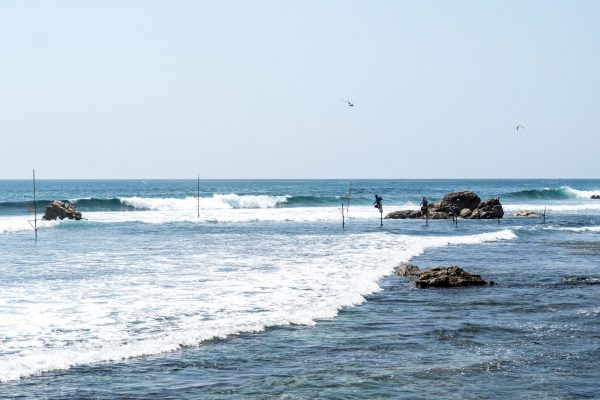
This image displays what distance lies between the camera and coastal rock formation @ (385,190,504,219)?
59875 mm

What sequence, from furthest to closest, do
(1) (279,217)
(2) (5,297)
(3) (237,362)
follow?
(1) (279,217)
(2) (5,297)
(3) (237,362)

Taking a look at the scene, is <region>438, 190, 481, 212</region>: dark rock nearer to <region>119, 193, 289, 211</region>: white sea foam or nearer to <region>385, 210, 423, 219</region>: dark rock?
<region>385, 210, 423, 219</region>: dark rock

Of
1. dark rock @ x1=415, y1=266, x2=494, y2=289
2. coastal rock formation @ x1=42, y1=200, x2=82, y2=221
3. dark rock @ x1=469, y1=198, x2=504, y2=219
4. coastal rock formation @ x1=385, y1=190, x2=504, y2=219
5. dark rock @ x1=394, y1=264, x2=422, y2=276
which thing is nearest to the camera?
dark rock @ x1=415, y1=266, x2=494, y2=289

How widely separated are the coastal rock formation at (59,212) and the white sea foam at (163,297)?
75.2ft

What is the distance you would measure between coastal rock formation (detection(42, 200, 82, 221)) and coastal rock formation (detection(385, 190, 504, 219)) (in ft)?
84.6

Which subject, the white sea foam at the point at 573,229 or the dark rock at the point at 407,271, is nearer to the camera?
the dark rock at the point at 407,271

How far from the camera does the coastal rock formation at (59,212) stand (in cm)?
5353

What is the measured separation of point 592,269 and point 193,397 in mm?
19733

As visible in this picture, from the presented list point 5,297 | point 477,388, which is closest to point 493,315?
point 477,388

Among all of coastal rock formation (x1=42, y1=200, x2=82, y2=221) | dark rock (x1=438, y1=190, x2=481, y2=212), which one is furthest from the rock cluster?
dark rock (x1=438, y1=190, x2=481, y2=212)

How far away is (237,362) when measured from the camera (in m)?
12.4

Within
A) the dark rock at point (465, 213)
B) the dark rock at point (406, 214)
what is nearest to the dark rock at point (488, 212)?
the dark rock at point (465, 213)

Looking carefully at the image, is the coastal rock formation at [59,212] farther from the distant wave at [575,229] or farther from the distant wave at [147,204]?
the distant wave at [575,229]

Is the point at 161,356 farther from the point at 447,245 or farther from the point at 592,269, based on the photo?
the point at 447,245
